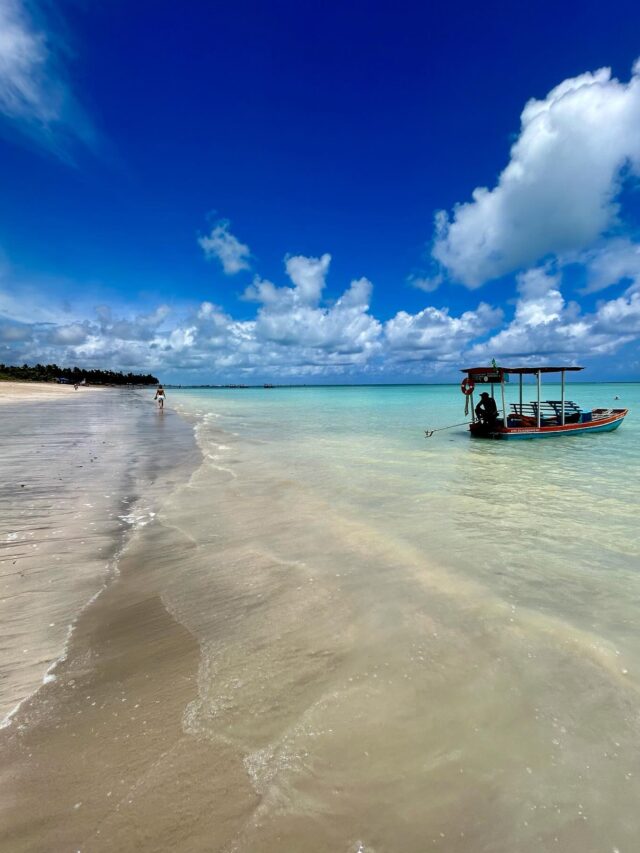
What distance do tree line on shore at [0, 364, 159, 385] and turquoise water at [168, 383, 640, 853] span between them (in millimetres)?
131279

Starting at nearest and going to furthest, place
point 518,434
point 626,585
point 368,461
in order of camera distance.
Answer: point 626,585 → point 368,461 → point 518,434

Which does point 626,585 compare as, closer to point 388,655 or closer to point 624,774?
point 624,774

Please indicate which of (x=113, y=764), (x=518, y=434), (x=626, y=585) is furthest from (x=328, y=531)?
(x=518, y=434)

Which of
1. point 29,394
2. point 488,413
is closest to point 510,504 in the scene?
point 488,413

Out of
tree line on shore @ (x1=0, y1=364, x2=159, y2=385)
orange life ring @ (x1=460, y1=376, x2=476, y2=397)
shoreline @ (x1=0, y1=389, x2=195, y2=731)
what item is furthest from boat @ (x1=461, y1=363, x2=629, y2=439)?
tree line on shore @ (x1=0, y1=364, x2=159, y2=385)

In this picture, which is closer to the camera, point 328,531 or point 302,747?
point 302,747

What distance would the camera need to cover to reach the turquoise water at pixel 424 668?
104 inches

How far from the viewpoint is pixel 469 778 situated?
114 inches

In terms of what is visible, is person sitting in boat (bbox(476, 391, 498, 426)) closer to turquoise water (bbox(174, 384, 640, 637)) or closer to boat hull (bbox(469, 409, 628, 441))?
boat hull (bbox(469, 409, 628, 441))

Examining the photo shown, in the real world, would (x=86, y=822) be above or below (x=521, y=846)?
above

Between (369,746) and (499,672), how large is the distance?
62.4 inches

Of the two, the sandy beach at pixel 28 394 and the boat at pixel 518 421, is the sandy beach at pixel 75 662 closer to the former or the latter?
the boat at pixel 518 421

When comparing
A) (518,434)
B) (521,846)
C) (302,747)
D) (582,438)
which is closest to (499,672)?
(521,846)

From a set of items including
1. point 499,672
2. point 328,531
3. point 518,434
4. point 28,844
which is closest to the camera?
point 28,844
